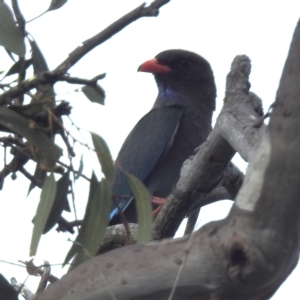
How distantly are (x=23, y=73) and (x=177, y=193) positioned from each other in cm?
111

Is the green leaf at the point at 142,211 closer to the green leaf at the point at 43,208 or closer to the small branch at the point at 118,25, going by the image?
the green leaf at the point at 43,208

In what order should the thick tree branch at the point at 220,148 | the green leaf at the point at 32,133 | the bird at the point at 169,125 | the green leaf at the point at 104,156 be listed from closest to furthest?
the green leaf at the point at 32,133
the green leaf at the point at 104,156
the thick tree branch at the point at 220,148
the bird at the point at 169,125

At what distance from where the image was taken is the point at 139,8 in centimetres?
206

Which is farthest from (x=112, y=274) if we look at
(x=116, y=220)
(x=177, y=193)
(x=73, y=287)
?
(x=116, y=220)

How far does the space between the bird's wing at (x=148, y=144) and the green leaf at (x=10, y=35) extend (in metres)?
3.06

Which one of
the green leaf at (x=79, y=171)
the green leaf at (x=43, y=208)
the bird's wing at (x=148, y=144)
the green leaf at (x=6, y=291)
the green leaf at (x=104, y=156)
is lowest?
the green leaf at (x=6, y=291)

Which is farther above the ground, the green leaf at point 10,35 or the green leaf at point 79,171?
the green leaf at point 10,35

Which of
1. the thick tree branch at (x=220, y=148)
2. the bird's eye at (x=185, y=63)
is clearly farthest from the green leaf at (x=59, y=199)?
the bird's eye at (x=185, y=63)

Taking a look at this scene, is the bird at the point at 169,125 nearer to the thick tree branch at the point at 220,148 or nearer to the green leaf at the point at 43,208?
the thick tree branch at the point at 220,148

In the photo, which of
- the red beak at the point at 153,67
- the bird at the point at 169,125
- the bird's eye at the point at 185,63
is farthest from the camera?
the bird's eye at the point at 185,63

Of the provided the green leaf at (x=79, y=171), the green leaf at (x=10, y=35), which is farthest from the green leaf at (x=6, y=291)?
the green leaf at (x=10, y=35)

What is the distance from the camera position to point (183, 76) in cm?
598

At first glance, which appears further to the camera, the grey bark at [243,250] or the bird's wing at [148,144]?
the bird's wing at [148,144]

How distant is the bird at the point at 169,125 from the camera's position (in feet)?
18.2
